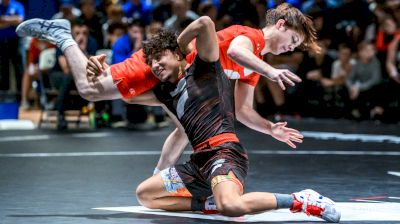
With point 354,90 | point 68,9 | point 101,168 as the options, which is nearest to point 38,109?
point 68,9

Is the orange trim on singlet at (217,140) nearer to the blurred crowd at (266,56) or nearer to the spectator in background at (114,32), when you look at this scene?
the blurred crowd at (266,56)

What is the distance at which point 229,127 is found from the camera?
5.87 meters

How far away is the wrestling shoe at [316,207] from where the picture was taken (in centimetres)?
543

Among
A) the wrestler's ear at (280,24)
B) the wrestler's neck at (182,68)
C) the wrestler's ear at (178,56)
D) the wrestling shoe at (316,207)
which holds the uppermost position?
the wrestler's ear at (280,24)

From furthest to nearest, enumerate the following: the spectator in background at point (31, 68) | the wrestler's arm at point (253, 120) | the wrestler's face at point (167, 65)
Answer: the spectator in background at point (31, 68) < the wrestler's arm at point (253, 120) < the wrestler's face at point (167, 65)

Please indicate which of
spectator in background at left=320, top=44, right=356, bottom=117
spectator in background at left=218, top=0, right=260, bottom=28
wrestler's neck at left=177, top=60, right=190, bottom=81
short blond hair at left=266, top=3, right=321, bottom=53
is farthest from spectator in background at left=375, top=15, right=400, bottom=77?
wrestler's neck at left=177, top=60, right=190, bottom=81

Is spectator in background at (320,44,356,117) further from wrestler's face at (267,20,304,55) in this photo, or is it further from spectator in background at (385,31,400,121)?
wrestler's face at (267,20,304,55)

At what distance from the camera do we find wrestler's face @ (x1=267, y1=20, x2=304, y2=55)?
6292mm

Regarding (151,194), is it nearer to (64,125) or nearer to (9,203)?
(9,203)

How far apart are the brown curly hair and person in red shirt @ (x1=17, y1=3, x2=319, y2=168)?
0.10 meters

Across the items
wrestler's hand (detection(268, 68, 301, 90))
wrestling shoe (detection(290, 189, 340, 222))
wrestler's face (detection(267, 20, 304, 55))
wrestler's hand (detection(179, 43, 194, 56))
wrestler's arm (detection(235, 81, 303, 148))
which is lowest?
wrestling shoe (detection(290, 189, 340, 222))

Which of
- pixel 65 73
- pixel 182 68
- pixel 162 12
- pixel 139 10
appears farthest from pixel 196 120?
pixel 139 10

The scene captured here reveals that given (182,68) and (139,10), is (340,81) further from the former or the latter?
(182,68)

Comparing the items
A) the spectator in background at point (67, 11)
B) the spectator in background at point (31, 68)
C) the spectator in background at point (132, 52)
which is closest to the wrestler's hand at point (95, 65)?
the spectator in background at point (132, 52)
